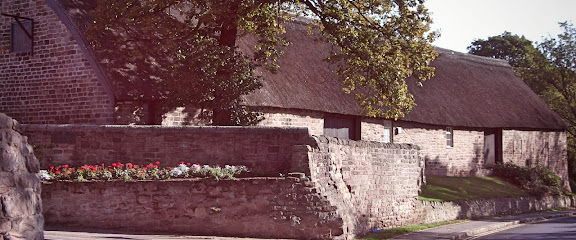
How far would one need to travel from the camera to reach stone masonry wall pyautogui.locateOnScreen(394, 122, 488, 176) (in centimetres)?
3173

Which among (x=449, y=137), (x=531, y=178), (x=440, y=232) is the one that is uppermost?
(x=449, y=137)

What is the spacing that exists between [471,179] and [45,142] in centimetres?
2432

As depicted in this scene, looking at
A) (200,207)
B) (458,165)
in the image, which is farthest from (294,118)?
(458,165)

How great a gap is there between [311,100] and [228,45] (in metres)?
6.03

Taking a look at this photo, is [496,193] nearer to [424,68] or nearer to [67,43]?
[424,68]

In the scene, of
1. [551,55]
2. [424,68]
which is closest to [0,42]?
[424,68]

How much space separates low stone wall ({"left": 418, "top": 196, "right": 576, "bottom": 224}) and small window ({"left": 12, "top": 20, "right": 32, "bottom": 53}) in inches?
565

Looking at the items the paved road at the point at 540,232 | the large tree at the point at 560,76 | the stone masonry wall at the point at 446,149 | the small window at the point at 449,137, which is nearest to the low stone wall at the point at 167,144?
the paved road at the point at 540,232

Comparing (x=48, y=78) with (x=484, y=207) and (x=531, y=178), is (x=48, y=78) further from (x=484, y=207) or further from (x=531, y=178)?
(x=531, y=178)

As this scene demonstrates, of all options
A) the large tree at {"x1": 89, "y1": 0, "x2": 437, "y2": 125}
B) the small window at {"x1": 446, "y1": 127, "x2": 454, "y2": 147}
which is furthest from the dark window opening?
the small window at {"x1": 446, "y1": 127, "x2": 454, "y2": 147}

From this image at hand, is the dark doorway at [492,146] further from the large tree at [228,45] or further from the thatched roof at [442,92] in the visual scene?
the large tree at [228,45]

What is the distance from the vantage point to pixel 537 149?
4044 centimetres

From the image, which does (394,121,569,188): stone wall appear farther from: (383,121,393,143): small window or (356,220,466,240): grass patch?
(356,220,466,240): grass patch

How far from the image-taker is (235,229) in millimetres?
14742
